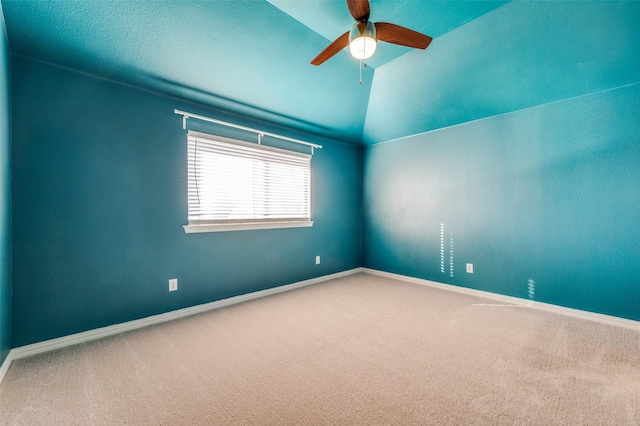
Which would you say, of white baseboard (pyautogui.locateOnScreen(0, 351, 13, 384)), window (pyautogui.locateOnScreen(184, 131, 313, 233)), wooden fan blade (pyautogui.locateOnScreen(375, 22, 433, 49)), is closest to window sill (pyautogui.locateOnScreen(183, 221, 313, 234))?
window (pyautogui.locateOnScreen(184, 131, 313, 233))

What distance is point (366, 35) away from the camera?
174 cm

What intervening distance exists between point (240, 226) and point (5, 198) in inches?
73.6

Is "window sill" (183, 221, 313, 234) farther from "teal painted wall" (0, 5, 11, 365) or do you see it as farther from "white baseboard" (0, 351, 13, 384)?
"white baseboard" (0, 351, 13, 384)

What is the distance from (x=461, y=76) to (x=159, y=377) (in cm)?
389

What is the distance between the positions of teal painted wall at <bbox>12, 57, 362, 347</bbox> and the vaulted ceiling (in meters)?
0.32

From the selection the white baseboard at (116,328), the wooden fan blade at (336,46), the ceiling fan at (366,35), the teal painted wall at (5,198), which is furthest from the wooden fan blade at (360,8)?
the white baseboard at (116,328)

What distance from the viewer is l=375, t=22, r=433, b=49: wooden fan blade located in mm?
1861

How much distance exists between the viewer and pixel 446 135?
3.79 meters

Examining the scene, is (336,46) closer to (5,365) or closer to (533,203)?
(533,203)

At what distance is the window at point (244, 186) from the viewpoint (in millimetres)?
2953

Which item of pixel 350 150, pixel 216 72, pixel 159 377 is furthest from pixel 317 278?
pixel 216 72

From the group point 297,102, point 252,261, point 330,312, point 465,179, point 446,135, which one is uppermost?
point 297,102

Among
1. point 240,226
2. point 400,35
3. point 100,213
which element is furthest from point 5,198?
point 400,35

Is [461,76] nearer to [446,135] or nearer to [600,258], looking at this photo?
[446,135]
